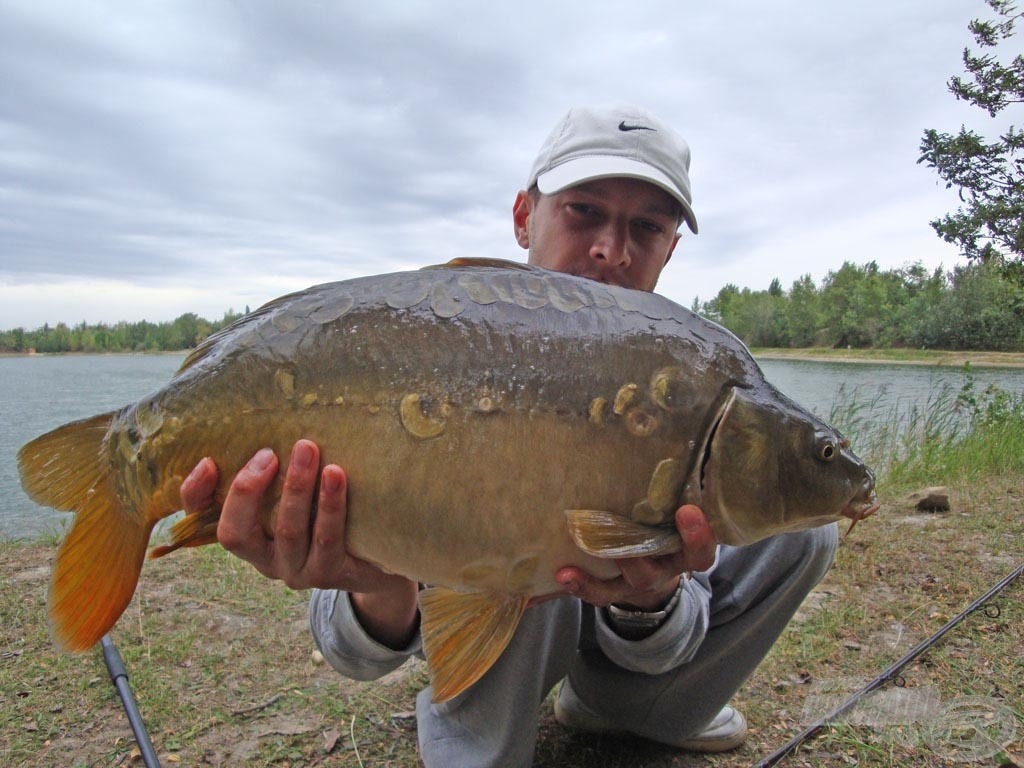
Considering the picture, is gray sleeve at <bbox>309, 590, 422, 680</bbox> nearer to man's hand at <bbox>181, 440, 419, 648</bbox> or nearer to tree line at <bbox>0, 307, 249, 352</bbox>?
man's hand at <bbox>181, 440, 419, 648</bbox>

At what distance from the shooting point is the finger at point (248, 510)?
1.16 meters

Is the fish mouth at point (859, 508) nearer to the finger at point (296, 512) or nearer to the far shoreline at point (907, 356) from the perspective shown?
the finger at point (296, 512)

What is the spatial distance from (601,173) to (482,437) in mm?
1012

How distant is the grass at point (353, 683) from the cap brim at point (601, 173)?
142 cm

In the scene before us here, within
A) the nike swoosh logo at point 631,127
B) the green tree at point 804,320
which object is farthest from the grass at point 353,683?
the green tree at point 804,320

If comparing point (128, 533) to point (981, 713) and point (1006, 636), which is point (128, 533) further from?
point (1006, 636)

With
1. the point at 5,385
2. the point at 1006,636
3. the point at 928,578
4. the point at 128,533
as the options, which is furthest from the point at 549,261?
the point at 5,385

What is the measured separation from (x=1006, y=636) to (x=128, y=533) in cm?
253

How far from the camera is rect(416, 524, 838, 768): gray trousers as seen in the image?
1566 mm

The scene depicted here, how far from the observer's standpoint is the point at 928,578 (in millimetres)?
2977

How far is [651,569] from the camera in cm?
122

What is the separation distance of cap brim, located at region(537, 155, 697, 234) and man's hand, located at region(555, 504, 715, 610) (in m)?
1.03

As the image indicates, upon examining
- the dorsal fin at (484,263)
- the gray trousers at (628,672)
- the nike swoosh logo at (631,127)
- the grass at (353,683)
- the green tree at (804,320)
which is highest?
the green tree at (804,320)

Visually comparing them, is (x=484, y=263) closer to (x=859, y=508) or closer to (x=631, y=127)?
(x=859, y=508)
